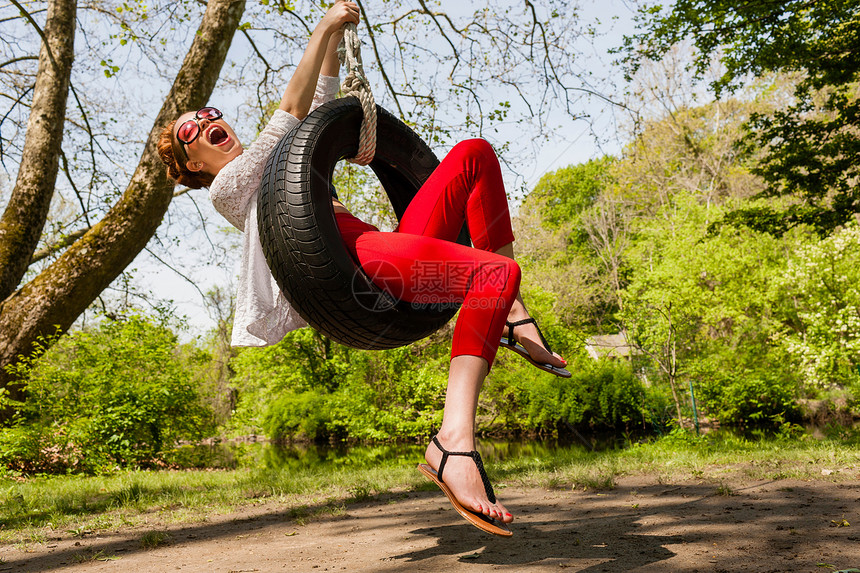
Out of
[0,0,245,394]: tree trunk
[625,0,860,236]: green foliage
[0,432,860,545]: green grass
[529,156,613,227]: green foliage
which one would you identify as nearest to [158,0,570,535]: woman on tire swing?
[0,432,860,545]: green grass

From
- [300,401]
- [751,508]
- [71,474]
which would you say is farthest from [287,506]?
[300,401]

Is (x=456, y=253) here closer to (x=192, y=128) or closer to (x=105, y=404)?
(x=192, y=128)

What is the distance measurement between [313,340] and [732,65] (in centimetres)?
1340

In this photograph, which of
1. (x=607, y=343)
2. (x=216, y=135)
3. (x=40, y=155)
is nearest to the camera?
Answer: (x=216, y=135)

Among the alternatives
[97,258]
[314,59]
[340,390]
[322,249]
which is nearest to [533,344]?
[322,249]

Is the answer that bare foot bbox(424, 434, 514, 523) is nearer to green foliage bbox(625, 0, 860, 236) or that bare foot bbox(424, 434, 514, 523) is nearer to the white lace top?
the white lace top

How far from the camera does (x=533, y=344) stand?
8.18 feet

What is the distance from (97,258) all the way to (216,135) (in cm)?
503

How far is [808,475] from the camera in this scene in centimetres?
439

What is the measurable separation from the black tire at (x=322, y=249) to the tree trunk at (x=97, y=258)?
16.7ft

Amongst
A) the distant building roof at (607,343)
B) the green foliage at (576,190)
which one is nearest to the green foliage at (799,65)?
the distant building roof at (607,343)

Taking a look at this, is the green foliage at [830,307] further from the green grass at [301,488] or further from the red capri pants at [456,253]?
the red capri pants at [456,253]

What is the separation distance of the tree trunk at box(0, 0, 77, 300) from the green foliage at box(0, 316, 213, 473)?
124cm

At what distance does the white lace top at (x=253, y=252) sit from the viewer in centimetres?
233
